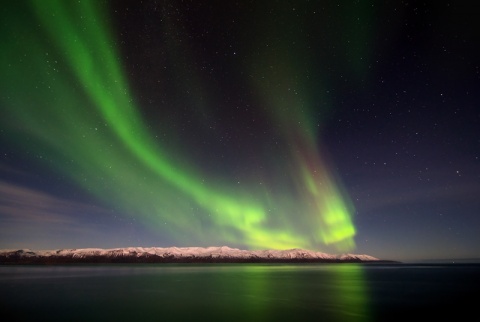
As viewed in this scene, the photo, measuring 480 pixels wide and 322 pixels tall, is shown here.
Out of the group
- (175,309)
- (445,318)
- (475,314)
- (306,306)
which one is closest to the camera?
(445,318)

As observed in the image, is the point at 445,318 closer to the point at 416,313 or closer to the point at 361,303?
the point at 416,313

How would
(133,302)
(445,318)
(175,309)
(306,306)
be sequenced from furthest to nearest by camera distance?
(133,302), (306,306), (175,309), (445,318)

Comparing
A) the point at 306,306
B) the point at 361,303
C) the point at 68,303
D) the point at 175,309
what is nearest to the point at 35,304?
the point at 68,303

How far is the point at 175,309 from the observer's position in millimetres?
26359

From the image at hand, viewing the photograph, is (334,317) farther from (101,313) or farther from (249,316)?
(101,313)

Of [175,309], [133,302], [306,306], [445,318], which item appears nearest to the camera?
[445,318]

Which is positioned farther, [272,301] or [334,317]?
[272,301]

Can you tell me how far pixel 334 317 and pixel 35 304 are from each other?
25368 mm

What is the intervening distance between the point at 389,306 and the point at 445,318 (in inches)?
275

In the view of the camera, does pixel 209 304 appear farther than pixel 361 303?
No

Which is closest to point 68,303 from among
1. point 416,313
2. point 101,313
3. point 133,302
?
point 133,302

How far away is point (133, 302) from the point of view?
30.9m

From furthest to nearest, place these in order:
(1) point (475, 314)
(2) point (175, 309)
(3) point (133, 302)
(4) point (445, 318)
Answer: (3) point (133, 302) → (2) point (175, 309) → (1) point (475, 314) → (4) point (445, 318)

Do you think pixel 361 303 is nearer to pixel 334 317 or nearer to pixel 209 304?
pixel 334 317
